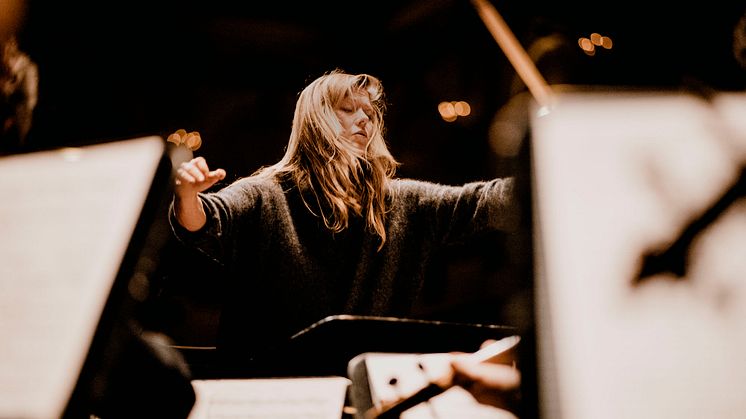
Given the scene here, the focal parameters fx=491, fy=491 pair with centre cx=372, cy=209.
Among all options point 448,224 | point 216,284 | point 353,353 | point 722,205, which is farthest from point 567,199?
point 216,284

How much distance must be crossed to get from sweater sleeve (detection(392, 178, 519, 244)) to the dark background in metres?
0.16

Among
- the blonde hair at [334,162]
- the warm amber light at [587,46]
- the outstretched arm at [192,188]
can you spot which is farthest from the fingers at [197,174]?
the warm amber light at [587,46]

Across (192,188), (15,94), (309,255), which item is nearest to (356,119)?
(309,255)

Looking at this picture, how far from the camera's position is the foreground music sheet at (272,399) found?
0.58m

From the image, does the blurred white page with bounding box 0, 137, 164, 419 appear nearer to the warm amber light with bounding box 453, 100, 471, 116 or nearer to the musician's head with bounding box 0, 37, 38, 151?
the musician's head with bounding box 0, 37, 38, 151

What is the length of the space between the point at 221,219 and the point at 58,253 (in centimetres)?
64

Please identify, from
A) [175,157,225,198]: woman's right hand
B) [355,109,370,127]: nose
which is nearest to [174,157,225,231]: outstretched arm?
[175,157,225,198]: woman's right hand

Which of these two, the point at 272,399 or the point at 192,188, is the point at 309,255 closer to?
the point at 192,188

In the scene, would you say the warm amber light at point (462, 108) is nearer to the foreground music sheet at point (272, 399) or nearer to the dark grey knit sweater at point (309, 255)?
the dark grey knit sweater at point (309, 255)

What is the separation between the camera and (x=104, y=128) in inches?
69.7

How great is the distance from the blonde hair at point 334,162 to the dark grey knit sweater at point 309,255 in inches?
1.3

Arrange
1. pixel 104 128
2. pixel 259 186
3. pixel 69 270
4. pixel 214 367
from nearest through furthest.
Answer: pixel 69 270
pixel 214 367
pixel 259 186
pixel 104 128

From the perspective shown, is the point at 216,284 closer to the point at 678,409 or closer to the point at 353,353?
the point at 353,353

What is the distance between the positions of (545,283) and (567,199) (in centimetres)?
9
